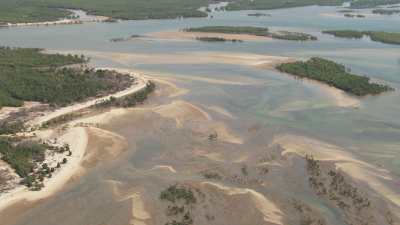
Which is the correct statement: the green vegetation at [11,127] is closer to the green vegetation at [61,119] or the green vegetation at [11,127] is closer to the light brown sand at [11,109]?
the green vegetation at [61,119]

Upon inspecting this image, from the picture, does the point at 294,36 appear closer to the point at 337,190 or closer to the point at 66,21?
the point at 66,21

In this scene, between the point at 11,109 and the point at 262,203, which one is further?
the point at 11,109

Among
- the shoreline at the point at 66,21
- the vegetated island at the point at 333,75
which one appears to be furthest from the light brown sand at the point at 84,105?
the shoreline at the point at 66,21

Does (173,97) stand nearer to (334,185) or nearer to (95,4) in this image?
(334,185)

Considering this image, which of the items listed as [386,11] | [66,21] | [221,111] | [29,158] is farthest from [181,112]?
[386,11]

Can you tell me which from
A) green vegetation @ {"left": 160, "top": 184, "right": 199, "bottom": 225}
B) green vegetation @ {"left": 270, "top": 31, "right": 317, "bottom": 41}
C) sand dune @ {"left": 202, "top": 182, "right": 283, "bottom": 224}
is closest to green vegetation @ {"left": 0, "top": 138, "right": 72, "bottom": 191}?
green vegetation @ {"left": 160, "top": 184, "right": 199, "bottom": 225}

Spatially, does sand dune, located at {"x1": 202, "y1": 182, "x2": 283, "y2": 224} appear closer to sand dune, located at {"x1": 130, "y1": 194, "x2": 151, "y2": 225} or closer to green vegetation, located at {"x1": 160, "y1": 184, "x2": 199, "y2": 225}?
green vegetation, located at {"x1": 160, "y1": 184, "x2": 199, "y2": 225}
